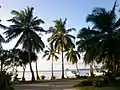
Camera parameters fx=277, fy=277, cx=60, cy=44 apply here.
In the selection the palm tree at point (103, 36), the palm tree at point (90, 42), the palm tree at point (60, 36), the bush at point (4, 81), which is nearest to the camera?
the bush at point (4, 81)

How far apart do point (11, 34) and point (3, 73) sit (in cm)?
2701

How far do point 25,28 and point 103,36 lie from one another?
17008 millimetres

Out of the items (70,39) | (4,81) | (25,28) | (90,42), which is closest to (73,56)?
(70,39)

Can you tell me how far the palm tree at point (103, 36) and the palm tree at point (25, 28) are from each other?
1374 cm

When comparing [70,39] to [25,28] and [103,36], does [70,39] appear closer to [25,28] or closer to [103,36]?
[25,28]

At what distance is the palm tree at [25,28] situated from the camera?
43.9m

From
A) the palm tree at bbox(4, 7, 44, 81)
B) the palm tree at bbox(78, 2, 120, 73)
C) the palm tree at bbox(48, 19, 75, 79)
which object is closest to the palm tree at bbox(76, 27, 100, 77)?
the palm tree at bbox(78, 2, 120, 73)

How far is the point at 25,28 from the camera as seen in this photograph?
44.2m

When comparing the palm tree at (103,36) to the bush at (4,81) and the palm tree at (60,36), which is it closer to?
the bush at (4,81)

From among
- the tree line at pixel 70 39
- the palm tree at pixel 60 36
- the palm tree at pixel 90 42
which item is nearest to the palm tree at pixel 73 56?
the tree line at pixel 70 39

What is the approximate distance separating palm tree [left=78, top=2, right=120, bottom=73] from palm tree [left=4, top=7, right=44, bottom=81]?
1374cm

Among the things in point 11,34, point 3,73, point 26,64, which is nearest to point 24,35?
point 11,34

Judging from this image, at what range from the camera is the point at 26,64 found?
53.9m

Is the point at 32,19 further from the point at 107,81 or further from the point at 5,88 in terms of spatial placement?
the point at 5,88
